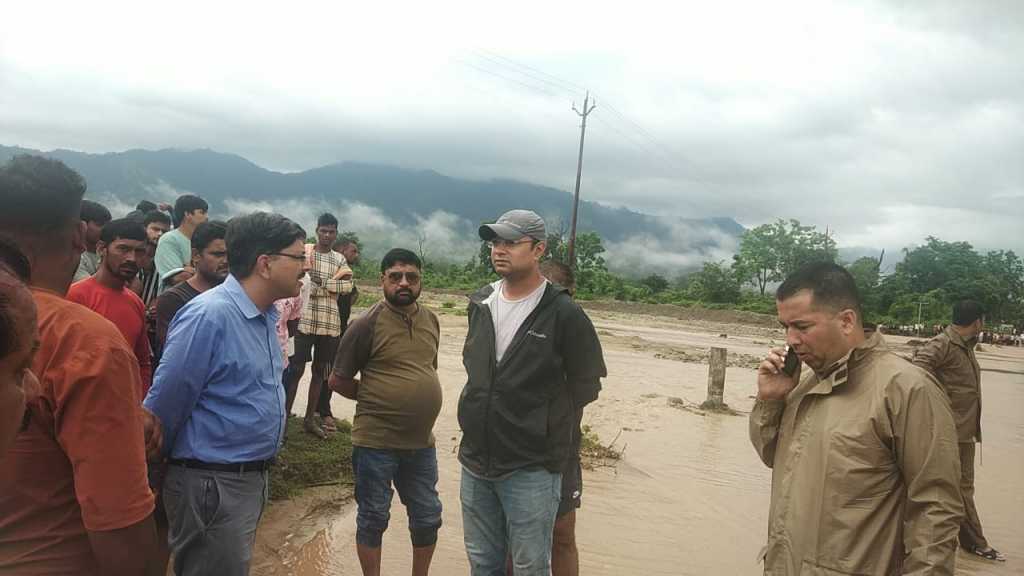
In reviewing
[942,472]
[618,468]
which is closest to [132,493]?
[942,472]

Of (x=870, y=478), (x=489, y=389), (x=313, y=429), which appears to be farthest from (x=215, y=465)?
(x=313, y=429)

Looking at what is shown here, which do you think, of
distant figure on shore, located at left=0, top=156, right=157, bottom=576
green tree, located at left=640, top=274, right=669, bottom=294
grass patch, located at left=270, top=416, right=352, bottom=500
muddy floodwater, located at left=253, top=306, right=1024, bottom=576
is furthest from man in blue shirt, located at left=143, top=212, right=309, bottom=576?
green tree, located at left=640, top=274, right=669, bottom=294

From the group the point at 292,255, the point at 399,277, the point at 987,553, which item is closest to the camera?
the point at 292,255

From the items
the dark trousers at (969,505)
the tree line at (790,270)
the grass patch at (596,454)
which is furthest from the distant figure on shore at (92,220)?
the tree line at (790,270)

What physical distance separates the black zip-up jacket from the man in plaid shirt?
11.6ft

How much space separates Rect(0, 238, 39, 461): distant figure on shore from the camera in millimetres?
1112

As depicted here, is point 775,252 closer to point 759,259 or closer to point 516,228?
point 759,259

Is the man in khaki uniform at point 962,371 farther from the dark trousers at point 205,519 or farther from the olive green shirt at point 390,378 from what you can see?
the dark trousers at point 205,519

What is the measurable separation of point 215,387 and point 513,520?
4.65 feet

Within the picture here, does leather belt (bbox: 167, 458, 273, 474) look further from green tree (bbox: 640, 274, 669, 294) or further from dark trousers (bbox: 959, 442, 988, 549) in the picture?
green tree (bbox: 640, 274, 669, 294)

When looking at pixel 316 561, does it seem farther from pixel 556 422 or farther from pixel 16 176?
pixel 16 176

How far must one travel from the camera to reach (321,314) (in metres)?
6.46

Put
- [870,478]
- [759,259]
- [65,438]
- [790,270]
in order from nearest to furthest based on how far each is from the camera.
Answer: [65,438], [870,478], [790,270], [759,259]

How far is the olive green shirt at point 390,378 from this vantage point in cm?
386
